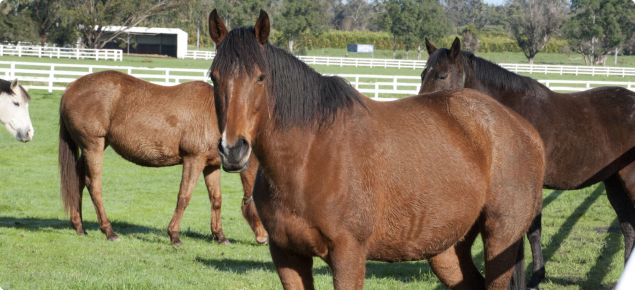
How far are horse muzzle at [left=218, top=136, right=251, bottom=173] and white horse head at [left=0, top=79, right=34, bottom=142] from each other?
6.61m

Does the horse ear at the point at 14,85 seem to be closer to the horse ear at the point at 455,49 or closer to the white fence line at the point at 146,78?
the horse ear at the point at 455,49

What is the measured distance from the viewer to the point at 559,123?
5426 mm

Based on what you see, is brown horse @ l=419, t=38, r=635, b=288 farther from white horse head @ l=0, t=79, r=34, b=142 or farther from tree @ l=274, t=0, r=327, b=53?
tree @ l=274, t=0, r=327, b=53

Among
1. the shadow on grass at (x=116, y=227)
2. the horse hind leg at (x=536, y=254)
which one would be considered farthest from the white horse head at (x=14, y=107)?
the horse hind leg at (x=536, y=254)

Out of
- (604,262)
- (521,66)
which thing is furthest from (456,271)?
(521,66)

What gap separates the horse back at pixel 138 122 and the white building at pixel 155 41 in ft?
179

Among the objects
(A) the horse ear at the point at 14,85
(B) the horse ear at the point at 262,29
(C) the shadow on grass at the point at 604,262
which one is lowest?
(C) the shadow on grass at the point at 604,262

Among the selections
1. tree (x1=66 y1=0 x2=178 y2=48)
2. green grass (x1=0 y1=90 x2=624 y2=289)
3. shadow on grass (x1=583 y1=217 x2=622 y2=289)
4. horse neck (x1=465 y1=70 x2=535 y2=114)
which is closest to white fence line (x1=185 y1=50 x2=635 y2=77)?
tree (x1=66 y1=0 x2=178 y2=48)

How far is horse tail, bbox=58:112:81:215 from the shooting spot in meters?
7.66

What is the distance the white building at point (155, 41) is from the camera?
61625 mm

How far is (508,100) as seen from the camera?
5.47m

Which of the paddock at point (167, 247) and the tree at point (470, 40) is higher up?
the tree at point (470, 40)

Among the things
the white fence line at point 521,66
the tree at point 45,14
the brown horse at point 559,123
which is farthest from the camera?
the tree at point 45,14

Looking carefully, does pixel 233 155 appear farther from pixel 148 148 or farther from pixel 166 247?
pixel 148 148
